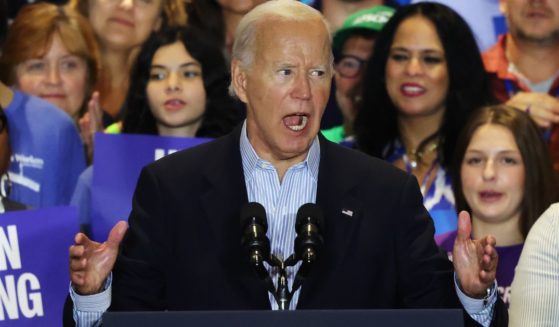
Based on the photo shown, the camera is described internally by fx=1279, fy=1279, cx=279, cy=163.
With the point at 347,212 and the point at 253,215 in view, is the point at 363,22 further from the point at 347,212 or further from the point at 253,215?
the point at 253,215

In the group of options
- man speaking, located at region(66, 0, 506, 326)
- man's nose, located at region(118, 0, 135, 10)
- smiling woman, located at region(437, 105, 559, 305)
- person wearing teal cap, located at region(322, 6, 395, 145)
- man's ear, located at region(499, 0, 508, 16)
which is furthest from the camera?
man's nose, located at region(118, 0, 135, 10)

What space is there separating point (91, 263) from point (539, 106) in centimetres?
292

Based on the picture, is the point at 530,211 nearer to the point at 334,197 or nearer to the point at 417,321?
the point at 334,197

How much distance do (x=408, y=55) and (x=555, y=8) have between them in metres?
0.81

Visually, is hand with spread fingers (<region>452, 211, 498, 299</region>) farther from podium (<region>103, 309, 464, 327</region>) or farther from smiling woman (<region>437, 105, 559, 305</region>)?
smiling woman (<region>437, 105, 559, 305</region>)

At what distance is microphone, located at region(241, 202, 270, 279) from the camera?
314 centimetres

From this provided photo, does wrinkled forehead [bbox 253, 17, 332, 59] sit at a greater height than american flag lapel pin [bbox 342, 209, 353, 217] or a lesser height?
greater

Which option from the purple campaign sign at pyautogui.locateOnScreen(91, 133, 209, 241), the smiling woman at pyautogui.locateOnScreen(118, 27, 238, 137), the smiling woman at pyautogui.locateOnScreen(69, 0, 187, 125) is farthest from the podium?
the smiling woman at pyautogui.locateOnScreen(69, 0, 187, 125)

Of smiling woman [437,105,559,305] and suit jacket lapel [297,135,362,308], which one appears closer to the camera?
suit jacket lapel [297,135,362,308]

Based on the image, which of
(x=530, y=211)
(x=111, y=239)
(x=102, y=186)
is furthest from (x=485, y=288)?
(x=102, y=186)

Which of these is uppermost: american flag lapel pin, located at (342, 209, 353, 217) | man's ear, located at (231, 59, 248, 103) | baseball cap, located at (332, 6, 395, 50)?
man's ear, located at (231, 59, 248, 103)

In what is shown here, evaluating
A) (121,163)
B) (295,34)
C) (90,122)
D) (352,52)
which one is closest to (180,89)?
(121,163)

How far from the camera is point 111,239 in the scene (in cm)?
341

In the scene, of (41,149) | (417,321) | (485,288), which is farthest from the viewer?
(41,149)
